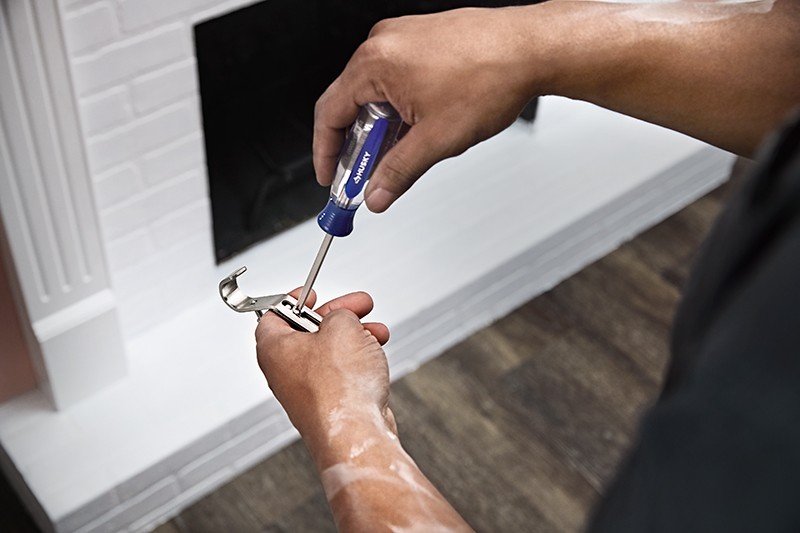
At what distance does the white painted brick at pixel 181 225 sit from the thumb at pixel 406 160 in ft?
2.31

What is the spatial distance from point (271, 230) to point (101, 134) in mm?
533

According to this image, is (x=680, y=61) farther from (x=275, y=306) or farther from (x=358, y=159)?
(x=275, y=306)

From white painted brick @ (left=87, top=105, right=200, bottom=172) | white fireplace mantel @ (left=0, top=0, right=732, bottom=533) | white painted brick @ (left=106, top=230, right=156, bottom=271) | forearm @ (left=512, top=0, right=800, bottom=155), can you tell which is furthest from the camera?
white painted brick @ (left=106, top=230, right=156, bottom=271)

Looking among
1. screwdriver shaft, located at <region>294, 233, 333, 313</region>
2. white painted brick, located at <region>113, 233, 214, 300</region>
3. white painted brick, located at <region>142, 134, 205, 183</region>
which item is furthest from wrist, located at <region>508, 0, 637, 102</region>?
white painted brick, located at <region>113, 233, 214, 300</region>

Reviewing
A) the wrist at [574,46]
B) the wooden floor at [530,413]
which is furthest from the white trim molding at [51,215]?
the wrist at [574,46]

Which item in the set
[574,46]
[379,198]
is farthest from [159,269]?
[574,46]

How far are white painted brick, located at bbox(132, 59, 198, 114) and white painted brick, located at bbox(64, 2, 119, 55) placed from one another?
0.31 feet

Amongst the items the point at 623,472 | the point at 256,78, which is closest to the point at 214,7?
the point at 256,78

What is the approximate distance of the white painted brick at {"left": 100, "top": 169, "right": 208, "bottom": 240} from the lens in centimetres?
144

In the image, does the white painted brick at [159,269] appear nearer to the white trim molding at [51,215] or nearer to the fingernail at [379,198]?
the white trim molding at [51,215]

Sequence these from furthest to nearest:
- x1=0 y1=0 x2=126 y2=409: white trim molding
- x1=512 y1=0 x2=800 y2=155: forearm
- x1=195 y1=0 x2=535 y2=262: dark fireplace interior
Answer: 1. x1=195 y1=0 x2=535 y2=262: dark fireplace interior
2. x1=0 y1=0 x2=126 y2=409: white trim molding
3. x1=512 y1=0 x2=800 y2=155: forearm

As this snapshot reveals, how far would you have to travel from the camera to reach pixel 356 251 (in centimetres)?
183

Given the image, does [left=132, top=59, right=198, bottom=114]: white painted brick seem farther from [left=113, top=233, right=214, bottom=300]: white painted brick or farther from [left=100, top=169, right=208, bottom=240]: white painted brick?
[left=113, top=233, right=214, bottom=300]: white painted brick

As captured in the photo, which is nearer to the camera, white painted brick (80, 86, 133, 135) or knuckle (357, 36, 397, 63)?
knuckle (357, 36, 397, 63)
